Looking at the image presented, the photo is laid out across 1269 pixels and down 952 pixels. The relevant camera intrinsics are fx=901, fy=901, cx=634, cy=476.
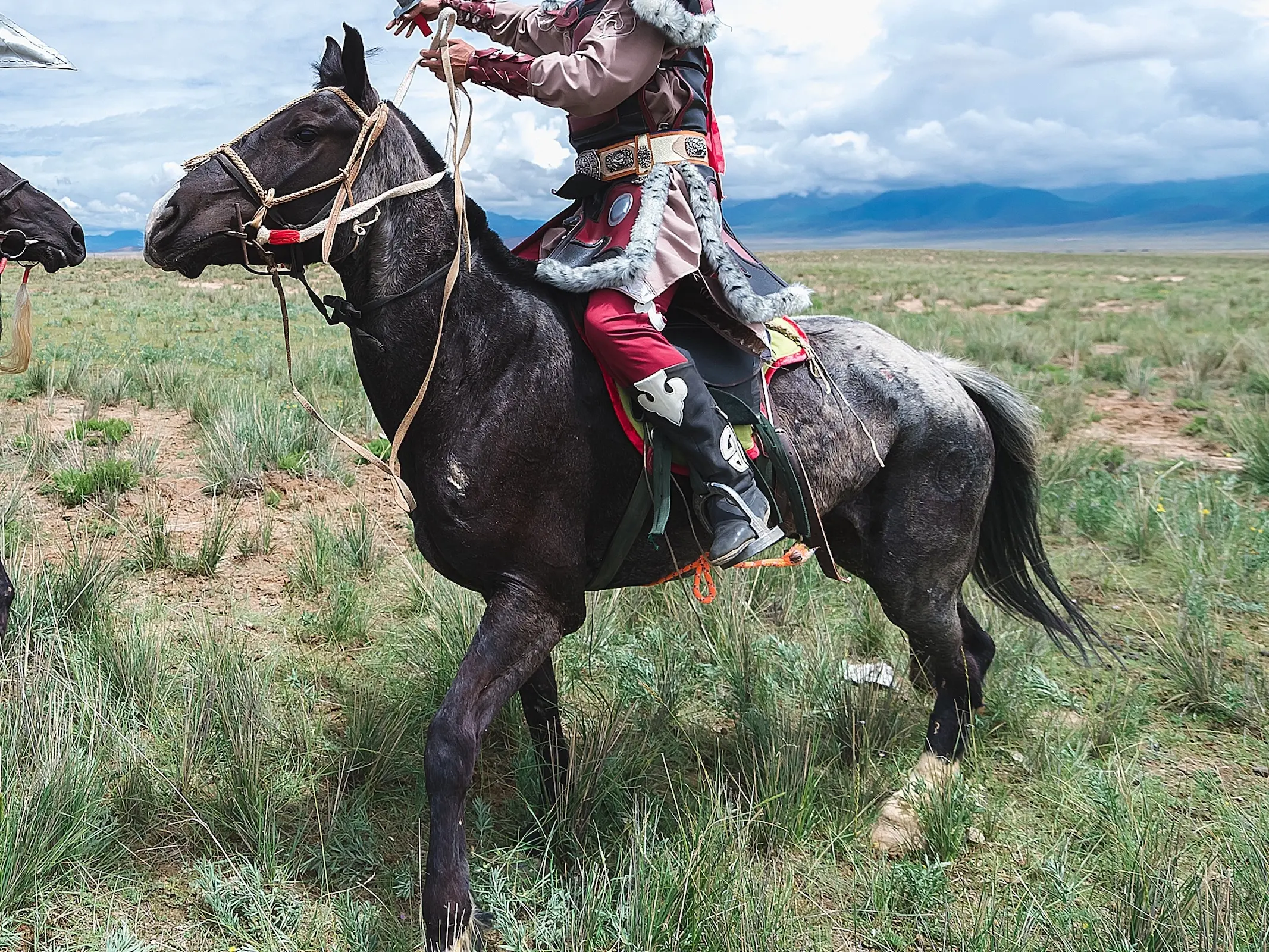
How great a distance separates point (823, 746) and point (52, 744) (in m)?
3.11

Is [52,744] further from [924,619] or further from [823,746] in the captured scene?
[924,619]

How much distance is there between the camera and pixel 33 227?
4.35m

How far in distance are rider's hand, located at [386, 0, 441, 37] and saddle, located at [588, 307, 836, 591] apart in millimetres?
1365

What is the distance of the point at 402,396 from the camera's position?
3.14 metres

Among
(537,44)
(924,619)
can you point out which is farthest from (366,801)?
(537,44)

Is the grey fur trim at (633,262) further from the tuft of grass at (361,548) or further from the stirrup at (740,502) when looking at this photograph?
the tuft of grass at (361,548)

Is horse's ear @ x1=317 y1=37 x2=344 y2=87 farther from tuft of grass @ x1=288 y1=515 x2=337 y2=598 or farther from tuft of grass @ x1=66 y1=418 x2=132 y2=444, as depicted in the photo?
tuft of grass @ x1=66 y1=418 x2=132 y2=444

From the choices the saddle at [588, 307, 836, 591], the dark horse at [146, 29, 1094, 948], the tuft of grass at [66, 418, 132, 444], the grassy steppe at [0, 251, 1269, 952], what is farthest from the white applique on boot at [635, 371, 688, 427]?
the tuft of grass at [66, 418, 132, 444]

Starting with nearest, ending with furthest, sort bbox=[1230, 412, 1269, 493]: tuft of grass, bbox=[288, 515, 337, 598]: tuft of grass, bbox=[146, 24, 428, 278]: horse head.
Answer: bbox=[146, 24, 428, 278]: horse head
bbox=[288, 515, 337, 598]: tuft of grass
bbox=[1230, 412, 1269, 493]: tuft of grass

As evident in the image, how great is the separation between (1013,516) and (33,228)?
5.08 metres

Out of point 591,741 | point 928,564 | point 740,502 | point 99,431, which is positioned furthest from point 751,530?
point 99,431

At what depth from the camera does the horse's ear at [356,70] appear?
9.31 feet

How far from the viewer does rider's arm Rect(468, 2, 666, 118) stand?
9.66 feet

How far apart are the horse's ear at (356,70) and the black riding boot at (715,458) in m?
1.31
